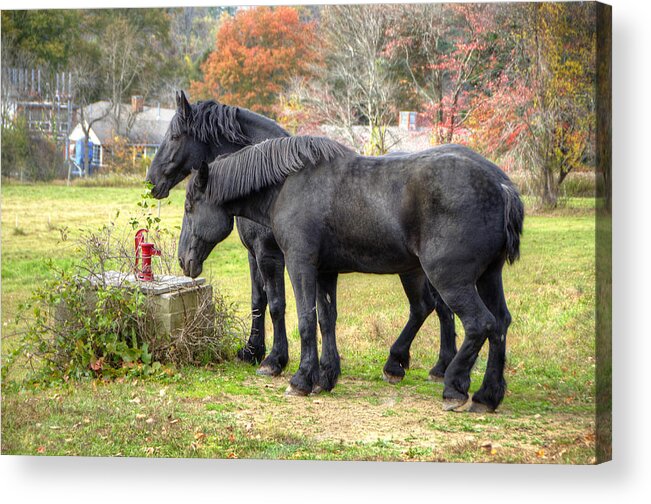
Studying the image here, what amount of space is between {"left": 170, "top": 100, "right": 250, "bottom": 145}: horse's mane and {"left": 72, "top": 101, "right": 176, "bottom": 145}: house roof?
2.79 ft

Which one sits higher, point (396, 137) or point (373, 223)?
point (396, 137)

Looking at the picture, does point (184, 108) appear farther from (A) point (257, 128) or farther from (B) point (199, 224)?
(B) point (199, 224)

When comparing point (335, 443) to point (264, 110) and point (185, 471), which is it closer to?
point (185, 471)

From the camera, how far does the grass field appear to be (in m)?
7.34

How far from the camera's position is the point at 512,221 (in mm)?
7215

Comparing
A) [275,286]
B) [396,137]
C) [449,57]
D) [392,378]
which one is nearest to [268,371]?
[275,286]

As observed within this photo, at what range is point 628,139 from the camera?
7473 mm

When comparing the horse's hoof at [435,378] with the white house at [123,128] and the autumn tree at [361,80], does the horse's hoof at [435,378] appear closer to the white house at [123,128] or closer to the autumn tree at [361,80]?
the autumn tree at [361,80]

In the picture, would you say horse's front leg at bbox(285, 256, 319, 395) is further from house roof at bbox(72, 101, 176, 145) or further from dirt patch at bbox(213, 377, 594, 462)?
house roof at bbox(72, 101, 176, 145)

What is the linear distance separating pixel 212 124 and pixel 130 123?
4.23 feet

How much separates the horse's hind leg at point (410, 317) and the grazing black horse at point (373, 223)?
0.64 m

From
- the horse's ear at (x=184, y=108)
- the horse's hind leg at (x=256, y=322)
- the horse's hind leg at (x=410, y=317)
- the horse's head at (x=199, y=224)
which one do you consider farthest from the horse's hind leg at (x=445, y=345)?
the horse's ear at (x=184, y=108)

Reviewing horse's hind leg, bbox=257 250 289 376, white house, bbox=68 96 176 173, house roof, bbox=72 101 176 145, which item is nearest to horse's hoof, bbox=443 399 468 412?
horse's hind leg, bbox=257 250 289 376

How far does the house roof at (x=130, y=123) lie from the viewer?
9609 millimetres
